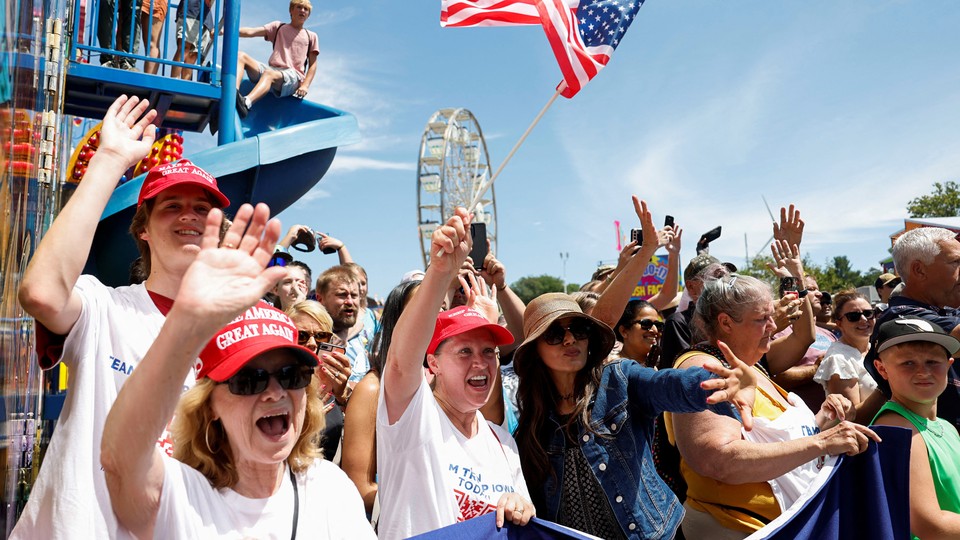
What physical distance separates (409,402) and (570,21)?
125 inches

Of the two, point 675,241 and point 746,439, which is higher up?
point 675,241

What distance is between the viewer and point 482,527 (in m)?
2.41

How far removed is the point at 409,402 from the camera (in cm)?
249

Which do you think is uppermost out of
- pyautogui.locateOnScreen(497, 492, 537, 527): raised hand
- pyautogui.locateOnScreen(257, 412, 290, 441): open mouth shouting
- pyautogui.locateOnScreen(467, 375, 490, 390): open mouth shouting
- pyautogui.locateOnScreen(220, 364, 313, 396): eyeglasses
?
pyautogui.locateOnScreen(220, 364, 313, 396): eyeglasses

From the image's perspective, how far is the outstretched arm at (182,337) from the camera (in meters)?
1.43

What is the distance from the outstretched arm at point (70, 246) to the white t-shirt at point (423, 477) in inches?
40.9

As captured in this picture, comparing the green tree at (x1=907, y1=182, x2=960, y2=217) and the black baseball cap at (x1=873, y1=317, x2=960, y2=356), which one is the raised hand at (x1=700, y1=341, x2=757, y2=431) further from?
the green tree at (x1=907, y1=182, x2=960, y2=217)

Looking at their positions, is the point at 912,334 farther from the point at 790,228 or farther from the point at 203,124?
the point at 203,124

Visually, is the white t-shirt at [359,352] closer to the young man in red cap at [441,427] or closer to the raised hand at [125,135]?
the young man in red cap at [441,427]

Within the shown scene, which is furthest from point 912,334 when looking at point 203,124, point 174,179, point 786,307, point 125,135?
point 203,124

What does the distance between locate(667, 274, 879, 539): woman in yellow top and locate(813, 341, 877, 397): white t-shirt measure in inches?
65.0

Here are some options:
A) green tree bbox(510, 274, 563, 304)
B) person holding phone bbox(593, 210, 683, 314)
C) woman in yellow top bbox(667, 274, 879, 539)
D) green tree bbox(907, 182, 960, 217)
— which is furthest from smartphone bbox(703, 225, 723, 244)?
green tree bbox(510, 274, 563, 304)

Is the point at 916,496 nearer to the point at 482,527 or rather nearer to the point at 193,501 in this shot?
the point at 482,527

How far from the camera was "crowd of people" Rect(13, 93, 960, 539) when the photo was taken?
1.73 metres
